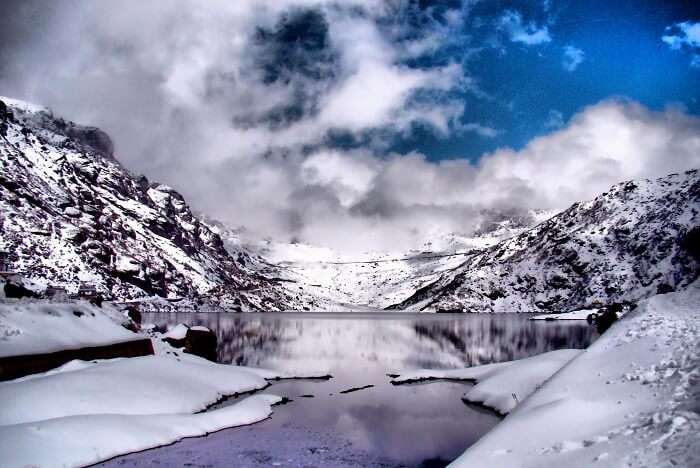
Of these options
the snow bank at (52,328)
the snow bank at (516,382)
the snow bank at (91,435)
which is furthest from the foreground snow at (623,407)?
the snow bank at (52,328)

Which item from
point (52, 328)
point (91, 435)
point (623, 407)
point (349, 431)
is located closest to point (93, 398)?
point (91, 435)

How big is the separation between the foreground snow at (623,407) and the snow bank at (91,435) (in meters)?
16.5

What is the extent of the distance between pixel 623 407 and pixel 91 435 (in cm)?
2270

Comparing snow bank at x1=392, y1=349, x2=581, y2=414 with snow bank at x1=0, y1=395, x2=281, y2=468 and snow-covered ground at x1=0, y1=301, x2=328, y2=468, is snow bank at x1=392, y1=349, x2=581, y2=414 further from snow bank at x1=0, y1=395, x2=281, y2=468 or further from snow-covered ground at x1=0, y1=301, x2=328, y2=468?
snow bank at x1=0, y1=395, x2=281, y2=468

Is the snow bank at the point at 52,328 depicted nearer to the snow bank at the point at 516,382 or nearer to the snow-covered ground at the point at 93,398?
the snow-covered ground at the point at 93,398

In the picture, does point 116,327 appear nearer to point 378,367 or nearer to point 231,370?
point 231,370

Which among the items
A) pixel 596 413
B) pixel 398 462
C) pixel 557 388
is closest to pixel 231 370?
pixel 398 462

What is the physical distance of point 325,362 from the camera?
75.5 meters

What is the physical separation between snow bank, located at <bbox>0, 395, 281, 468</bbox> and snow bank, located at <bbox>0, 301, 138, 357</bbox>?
10.1 metres

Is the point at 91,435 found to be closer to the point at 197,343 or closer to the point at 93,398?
the point at 93,398

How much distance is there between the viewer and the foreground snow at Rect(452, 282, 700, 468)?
12.5 m

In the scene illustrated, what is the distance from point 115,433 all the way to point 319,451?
10163mm

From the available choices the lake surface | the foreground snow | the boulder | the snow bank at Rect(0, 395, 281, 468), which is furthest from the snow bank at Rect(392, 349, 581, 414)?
the boulder

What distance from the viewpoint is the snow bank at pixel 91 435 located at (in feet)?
68.5
